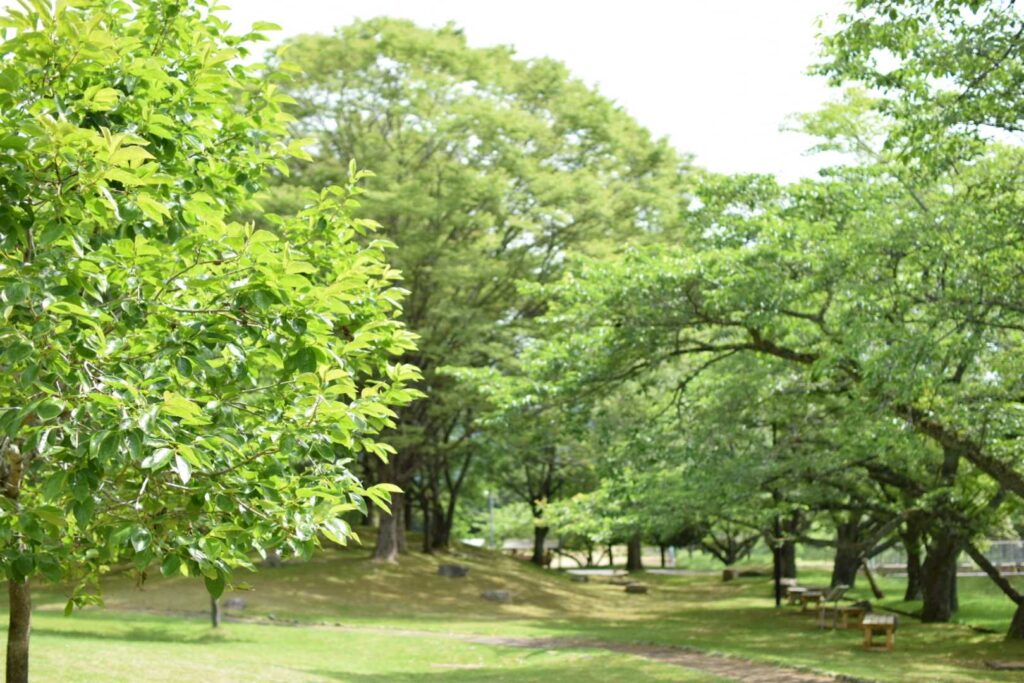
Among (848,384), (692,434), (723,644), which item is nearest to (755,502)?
(723,644)

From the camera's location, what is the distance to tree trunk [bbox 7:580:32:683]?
791cm

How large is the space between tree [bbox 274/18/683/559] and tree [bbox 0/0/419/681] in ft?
69.1

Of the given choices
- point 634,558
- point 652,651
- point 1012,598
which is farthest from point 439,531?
point 1012,598

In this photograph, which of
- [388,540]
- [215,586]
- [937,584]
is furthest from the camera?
[388,540]

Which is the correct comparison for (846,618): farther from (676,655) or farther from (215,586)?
(215,586)

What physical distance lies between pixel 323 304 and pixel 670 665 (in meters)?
13.2

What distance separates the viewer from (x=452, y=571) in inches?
1332

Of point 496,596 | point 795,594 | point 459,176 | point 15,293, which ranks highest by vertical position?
point 459,176

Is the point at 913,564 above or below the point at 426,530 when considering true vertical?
below

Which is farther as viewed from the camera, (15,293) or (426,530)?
(426,530)

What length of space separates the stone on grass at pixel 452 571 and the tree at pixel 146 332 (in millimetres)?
27467

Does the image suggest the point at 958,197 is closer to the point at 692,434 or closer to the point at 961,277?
the point at 961,277

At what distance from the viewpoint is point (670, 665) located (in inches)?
682

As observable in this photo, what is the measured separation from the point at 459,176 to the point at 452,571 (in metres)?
12.9
